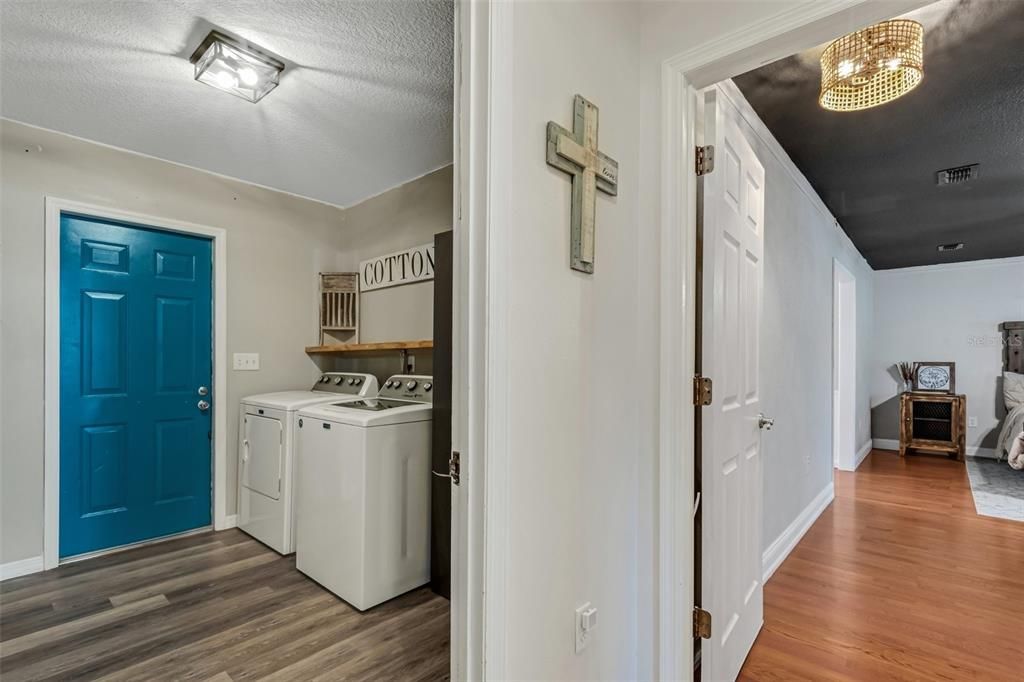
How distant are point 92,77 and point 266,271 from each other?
1.47 meters

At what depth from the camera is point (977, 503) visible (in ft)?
12.7

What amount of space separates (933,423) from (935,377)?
561 millimetres

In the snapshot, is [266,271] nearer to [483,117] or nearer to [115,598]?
[115,598]

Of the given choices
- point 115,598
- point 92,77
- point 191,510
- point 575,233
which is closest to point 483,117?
point 575,233

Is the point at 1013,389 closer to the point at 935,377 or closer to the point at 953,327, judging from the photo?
the point at 935,377

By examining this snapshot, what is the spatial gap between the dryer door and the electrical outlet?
6.98ft

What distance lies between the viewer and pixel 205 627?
2.06m

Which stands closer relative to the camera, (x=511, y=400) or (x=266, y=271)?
(x=511, y=400)

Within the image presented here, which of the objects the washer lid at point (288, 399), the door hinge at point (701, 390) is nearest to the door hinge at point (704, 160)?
the door hinge at point (701, 390)

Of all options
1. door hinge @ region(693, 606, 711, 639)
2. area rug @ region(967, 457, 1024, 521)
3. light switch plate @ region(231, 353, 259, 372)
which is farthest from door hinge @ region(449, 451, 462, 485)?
area rug @ region(967, 457, 1024, 521)

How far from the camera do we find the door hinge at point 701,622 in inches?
57.7

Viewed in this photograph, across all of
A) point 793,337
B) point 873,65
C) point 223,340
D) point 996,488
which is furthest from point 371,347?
point 996,488

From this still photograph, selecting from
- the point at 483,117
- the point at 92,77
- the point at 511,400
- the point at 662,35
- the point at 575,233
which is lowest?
the point at 511,400

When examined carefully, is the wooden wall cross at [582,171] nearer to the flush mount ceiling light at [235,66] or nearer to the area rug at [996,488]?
the flush mount ceiling light at [235,66]
